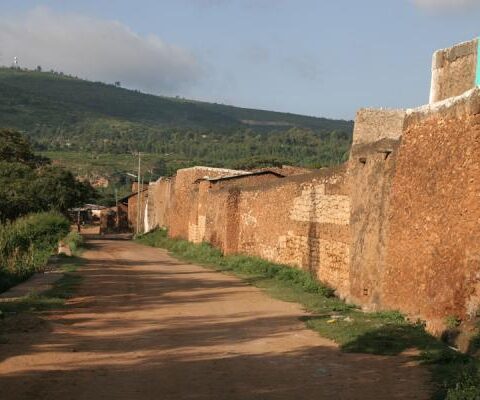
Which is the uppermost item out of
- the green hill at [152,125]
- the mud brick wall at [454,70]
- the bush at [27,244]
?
the green hill at [152,125]

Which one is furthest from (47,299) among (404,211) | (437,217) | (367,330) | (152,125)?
(152,125)

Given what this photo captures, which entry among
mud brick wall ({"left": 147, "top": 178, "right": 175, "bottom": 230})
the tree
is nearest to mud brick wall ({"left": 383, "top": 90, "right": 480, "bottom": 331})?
the tree

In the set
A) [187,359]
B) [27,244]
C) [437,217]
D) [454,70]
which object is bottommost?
[27,244]

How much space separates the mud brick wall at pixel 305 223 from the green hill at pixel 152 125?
1752 inches

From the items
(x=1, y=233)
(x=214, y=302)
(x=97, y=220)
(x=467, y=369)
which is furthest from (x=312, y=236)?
(x=97, y=220)

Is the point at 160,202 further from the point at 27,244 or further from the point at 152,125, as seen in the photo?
the point at 152,125

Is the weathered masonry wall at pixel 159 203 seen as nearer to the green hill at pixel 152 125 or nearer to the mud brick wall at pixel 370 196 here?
the green hill at pixel 152 125

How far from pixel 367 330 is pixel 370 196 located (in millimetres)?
4016

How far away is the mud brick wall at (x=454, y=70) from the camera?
1214 cm

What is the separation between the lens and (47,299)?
14180mm

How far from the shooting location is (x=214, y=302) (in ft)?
48.8

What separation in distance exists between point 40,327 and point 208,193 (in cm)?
2111

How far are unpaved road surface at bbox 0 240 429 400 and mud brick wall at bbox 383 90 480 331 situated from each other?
1575 millimetres

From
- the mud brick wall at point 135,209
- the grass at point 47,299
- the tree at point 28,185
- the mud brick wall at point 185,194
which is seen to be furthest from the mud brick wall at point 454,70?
the mud brick wall at point 135,209
